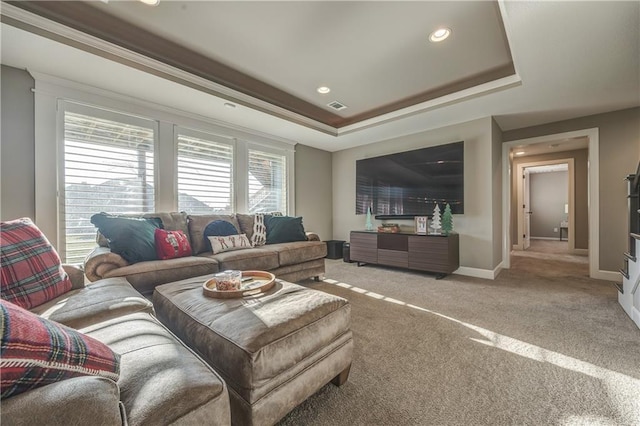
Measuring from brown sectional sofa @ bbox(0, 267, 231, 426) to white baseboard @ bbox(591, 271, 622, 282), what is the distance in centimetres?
492

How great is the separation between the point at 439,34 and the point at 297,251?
8.46 feet

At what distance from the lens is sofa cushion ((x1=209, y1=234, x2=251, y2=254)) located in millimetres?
2975

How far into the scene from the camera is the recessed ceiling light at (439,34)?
2.21 meters

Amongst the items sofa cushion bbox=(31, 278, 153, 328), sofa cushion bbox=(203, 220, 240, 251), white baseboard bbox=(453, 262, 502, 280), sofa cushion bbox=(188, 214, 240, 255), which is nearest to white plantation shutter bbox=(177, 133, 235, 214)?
sofa cushion bbox=(188, 214, 240, 255)

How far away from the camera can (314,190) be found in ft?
17.5

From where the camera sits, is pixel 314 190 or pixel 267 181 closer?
pixel 267 181

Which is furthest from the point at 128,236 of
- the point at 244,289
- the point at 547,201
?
the point at 547,201

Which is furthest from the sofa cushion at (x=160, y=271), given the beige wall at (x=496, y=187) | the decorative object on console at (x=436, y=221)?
the beige wall at (x=496, y=187)

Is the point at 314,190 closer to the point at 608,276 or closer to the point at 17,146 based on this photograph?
the point at 17,146

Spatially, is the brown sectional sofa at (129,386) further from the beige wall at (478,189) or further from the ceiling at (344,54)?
the beige wall at (478,189)

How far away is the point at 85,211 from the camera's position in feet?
9.11

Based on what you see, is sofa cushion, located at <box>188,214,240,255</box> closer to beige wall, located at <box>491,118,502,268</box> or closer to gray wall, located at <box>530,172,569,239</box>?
beige wall, located at <box>491,118,502,268</box>

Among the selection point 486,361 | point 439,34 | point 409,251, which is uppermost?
point 439,34

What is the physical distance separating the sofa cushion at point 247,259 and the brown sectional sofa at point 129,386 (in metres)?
1.23
